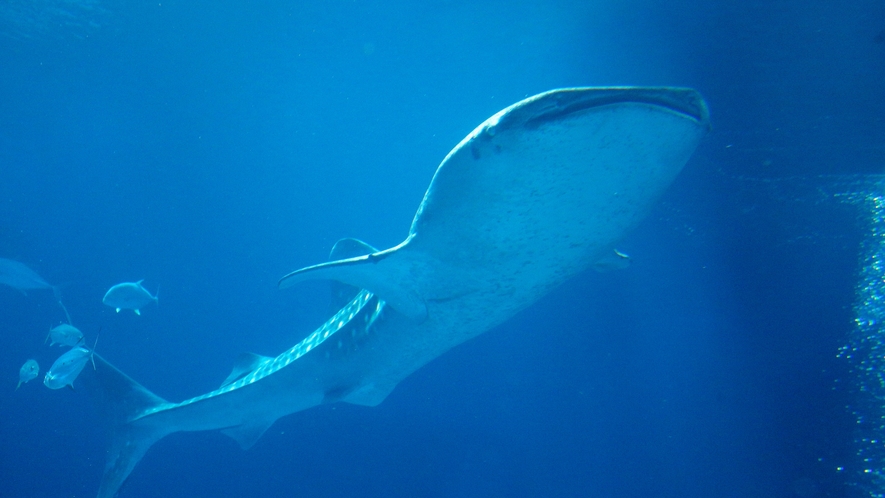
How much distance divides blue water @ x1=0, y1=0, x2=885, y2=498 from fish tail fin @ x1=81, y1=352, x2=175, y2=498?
14.2ft

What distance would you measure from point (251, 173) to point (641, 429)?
1407 centimetres

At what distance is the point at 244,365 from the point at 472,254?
3920 mm

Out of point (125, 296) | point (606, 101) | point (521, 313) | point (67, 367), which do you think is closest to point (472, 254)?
point (606, 101)

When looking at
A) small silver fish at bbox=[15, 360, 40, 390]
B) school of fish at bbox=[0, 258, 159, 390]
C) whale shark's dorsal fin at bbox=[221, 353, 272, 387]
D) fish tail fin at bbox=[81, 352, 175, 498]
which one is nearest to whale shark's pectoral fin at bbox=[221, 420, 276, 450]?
whale shark's dorsal fin at bbox=[221, 353, 272, 387]

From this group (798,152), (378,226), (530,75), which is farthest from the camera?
(378,226)

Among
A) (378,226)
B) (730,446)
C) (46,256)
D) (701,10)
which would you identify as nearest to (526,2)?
(701,10)

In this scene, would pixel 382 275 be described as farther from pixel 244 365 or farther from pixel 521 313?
pixel 521 313

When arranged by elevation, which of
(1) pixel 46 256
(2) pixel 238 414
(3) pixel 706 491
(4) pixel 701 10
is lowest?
(3) pixel 706 491

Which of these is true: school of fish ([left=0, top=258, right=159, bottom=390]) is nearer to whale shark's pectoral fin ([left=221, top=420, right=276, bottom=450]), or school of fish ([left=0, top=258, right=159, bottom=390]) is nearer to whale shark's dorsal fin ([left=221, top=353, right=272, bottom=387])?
whale shark's dorsal fin ([left=221, top=353, right=272, bottom=387])

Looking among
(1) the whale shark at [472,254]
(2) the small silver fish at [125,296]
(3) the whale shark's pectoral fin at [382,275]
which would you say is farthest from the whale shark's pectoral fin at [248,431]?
(2) the small silver fish at [125,296]

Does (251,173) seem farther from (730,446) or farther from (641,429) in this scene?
(730,446)

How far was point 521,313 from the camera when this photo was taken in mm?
9773

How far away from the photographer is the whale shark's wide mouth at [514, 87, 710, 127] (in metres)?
1.96

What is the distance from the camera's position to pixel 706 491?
8531 millimetres
